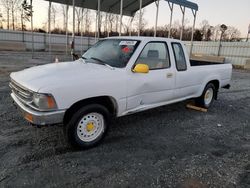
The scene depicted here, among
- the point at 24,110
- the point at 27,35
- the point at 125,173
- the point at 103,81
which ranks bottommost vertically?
the point at 125,173

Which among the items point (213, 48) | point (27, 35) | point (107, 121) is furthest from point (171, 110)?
point (27, 35)

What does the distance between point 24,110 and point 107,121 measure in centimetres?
134

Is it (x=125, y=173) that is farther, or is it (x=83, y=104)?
(x=83, y=104)

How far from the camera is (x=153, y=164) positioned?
3.21m

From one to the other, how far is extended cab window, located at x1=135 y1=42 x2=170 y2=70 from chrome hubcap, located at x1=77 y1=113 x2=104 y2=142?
1.31 meters

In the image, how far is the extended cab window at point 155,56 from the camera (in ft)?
13.7

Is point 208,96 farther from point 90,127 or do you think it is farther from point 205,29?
point 205,29

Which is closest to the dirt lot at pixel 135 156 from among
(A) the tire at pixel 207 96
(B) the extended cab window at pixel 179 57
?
(A) the tire at pixel 207 96

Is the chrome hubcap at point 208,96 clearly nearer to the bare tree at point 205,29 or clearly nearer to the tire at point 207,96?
the tire at point 207,96

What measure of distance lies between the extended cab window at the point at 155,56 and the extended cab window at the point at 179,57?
1.04 feet

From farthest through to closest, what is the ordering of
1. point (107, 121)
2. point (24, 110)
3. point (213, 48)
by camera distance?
1. point (213, 48)
2. point (107, 121)
3. point (24, 110)

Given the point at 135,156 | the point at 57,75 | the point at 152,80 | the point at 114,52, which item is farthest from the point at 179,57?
the point at 57,75

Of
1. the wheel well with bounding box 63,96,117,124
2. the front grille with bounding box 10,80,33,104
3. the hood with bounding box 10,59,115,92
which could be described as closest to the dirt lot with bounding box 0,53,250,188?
the wheel well with bounding box 63,96,117,124

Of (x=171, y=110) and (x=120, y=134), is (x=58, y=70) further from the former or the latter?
(x=171, y=110)
